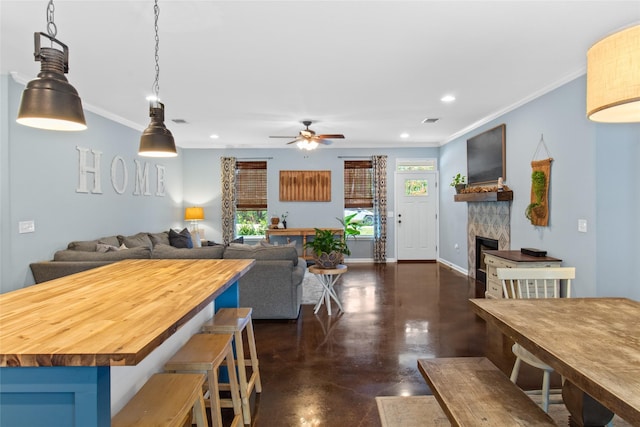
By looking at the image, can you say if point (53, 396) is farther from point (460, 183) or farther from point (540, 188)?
point (460, 183)

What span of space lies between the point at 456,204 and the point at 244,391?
19.3ft

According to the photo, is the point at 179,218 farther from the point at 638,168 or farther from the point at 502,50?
the point at 638,168

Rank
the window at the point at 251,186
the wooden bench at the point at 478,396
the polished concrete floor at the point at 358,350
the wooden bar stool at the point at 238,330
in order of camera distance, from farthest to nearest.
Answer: the window at the point at 251,186, the polished concrete floor at the point at 358,350, the wooden bar stool at the point at 238,330, the wooden bench at the point at 478,396

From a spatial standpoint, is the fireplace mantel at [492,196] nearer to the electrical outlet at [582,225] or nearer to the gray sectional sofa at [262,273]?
the electrical outlet at [582,225]

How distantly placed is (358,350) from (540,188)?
2.89 meters

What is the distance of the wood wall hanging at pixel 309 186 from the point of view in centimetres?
797

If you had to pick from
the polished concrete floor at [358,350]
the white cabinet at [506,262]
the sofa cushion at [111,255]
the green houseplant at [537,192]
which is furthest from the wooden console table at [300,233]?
the sofa cushion at [111,255]

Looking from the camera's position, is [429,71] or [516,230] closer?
[429,71]

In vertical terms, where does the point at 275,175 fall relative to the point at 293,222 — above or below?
above

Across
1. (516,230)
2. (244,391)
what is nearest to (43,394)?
(244,391)

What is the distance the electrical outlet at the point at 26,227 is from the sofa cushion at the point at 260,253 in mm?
2093

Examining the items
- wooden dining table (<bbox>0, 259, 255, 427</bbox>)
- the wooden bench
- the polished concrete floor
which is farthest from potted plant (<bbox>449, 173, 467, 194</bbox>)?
wooden dining table (<bbox>0, 259, 255, 427</bbox>)

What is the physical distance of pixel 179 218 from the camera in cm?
776

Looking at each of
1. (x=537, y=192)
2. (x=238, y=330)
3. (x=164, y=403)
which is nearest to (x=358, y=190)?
(x=537, y=192)
